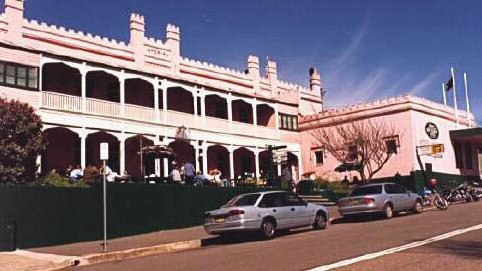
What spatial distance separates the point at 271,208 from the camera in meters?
17.8

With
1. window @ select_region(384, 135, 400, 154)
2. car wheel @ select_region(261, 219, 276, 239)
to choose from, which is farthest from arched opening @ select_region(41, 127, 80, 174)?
window @ select_region(384, 135, 400, 154)

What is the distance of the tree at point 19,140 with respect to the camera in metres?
22.3

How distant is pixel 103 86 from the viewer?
103ft

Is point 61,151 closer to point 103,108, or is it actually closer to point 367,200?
point 103,108

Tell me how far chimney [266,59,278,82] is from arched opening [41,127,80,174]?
1583 cm

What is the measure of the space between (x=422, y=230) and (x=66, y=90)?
19649mm

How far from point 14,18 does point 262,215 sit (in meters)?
16.5

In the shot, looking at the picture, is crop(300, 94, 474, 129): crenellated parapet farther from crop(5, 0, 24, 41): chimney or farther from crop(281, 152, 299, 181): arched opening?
crop(5, 0, 24, 41): chimney

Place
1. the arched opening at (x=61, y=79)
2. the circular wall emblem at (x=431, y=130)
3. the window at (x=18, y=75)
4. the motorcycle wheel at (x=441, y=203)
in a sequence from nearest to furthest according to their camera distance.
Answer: the motorcycle wheel at (x=441, y=203) → the window at (x=18, y=75) → the arched opening at (x=61, y=79) → the circular wall emblem at (x=431, y=130)

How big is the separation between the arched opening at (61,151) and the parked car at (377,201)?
1364 centimetres

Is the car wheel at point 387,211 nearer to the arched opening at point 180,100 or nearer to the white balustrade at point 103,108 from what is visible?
the white balustrade at point 103,108

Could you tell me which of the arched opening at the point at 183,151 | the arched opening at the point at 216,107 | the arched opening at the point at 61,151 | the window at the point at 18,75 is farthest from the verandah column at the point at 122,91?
the arched opening at the point at 216,107

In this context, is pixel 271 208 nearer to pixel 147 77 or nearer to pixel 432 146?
pixel 147 77

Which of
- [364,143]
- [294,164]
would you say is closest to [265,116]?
[294,164]
